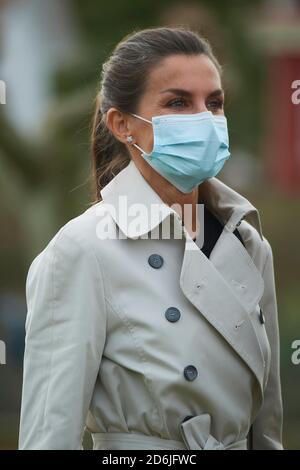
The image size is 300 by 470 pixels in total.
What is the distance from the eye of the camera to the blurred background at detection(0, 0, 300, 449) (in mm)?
9688

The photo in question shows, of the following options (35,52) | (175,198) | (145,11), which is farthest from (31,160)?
(175,198)

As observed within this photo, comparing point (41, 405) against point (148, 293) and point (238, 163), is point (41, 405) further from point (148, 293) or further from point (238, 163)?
point (238, 163)

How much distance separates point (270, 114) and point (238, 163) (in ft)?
2.98

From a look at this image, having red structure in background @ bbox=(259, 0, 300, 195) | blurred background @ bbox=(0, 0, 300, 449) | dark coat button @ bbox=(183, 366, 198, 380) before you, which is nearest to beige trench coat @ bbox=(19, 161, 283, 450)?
dark coat button @ bbox=(183, 366, 198, 380)

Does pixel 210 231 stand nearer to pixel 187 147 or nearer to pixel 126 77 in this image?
pixel 187 147

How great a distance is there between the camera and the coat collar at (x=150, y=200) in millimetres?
3666

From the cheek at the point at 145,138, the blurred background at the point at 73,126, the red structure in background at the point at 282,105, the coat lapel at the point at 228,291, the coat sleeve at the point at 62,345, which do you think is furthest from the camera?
the red structure in background at the point at 282,105

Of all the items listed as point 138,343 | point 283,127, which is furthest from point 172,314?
point 283,127

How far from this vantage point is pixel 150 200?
3.73 meters

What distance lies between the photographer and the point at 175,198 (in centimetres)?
383

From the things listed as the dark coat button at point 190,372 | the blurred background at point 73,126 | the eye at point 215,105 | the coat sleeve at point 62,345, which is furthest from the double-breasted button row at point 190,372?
the blurred background at point 73,126

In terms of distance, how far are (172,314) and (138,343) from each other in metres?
0.14

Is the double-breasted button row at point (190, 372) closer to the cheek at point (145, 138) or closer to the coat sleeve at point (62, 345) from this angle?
the coat sleeve at point (62, 345)

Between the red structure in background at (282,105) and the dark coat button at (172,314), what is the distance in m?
13.6
